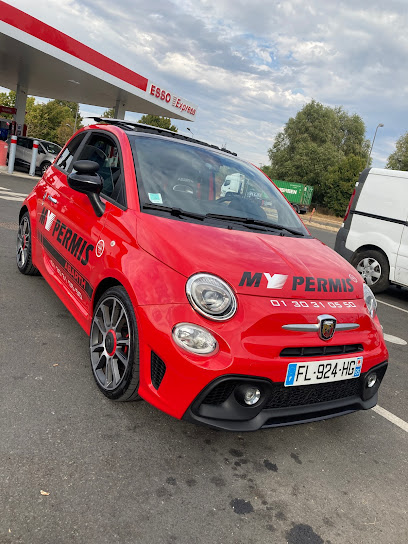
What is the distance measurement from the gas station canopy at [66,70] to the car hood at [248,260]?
15.5 metres

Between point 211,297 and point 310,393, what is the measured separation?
2.42 feet

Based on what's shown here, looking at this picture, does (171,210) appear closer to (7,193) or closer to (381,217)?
(381,217)

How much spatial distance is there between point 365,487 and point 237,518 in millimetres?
801

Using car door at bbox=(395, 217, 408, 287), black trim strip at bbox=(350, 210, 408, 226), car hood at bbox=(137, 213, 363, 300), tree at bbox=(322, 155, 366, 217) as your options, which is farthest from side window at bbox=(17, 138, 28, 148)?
tree at bbox=(322, 155, 366, 217)

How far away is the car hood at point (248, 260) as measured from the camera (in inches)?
91.2

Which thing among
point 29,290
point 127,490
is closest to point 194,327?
point 127,490

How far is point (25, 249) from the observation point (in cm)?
470

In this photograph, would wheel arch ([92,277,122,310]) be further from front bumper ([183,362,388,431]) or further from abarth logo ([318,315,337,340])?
abarth logo ([318,315,337,340])

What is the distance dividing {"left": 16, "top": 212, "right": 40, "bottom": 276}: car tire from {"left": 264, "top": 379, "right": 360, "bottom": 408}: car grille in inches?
126

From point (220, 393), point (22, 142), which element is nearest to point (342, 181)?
point (22, 142)

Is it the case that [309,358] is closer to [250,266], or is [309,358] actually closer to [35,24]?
[250,266]

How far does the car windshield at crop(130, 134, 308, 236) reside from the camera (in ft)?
9.48

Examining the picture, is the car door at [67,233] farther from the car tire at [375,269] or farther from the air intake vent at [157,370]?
the car tire at [375,269]

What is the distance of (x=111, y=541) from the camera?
1728 millimetres
